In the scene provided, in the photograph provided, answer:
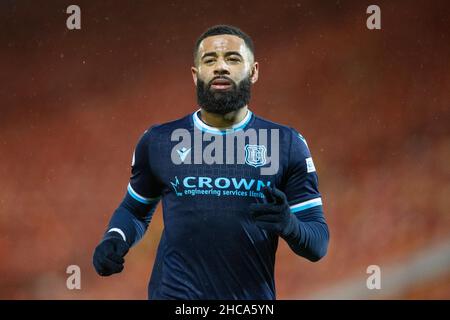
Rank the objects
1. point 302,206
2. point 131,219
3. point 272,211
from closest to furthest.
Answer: point 272,211, point 302,206, point 131,219

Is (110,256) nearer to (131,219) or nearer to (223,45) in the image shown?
(131,219)

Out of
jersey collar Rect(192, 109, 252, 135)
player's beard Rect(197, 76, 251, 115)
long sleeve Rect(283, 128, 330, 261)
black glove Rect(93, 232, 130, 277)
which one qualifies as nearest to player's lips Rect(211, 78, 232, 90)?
player's beard Rect(197, 76, 251, 115)

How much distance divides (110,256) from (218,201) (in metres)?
0.31

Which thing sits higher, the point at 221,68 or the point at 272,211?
the point at 221,68

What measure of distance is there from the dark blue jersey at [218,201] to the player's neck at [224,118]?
2 cm

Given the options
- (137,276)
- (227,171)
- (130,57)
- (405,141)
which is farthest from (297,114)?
(227,171)

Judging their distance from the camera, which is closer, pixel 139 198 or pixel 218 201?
pixel 218 201

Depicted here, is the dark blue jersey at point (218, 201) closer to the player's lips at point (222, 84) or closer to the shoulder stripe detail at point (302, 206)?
the shoulder stripe detail at point (302, 206)

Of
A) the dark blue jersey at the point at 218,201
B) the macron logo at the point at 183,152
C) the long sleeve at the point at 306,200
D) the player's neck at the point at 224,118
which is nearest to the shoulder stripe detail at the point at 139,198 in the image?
the dark blue jersey at the point at 218,201

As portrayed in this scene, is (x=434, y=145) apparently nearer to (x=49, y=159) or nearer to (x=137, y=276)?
(x=137, y=276)

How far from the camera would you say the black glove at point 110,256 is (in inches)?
68.5

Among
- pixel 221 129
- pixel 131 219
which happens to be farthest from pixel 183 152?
pixel 131 219

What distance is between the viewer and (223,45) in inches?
74.9

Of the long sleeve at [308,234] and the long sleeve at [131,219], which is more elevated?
the long sleeve at [131,219]
